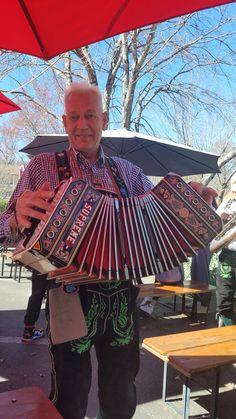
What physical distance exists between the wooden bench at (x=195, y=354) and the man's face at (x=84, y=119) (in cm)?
167

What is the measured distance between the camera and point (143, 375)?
353 centimetres

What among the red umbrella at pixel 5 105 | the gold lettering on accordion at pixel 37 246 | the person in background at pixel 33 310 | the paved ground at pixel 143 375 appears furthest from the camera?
the person in background at pixel 33 310

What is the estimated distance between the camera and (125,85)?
8.27 m

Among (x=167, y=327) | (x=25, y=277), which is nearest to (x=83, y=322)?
(x=167, y=327)

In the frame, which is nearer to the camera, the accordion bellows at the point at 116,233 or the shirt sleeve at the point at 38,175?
the accordion bellows at the point at 116,233

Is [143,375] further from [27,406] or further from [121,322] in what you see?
[27,406]

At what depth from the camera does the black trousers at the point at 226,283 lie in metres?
4.05

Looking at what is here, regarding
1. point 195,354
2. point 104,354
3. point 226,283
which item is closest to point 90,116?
point 104,354

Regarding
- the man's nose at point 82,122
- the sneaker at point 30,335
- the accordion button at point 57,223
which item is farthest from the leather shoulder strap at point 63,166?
the sneaker at point 30,335

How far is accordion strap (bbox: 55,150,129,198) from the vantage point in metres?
1.65

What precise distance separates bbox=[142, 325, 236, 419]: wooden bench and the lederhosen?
3.20ft

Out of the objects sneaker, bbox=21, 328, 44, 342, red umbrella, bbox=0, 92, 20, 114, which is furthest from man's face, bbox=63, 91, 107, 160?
sneaker, bbox=21, 328, 44, 342

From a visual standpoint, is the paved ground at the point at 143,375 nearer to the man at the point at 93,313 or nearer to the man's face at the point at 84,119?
the man at the point at 93,313

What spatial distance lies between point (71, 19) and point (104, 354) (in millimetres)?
1395
